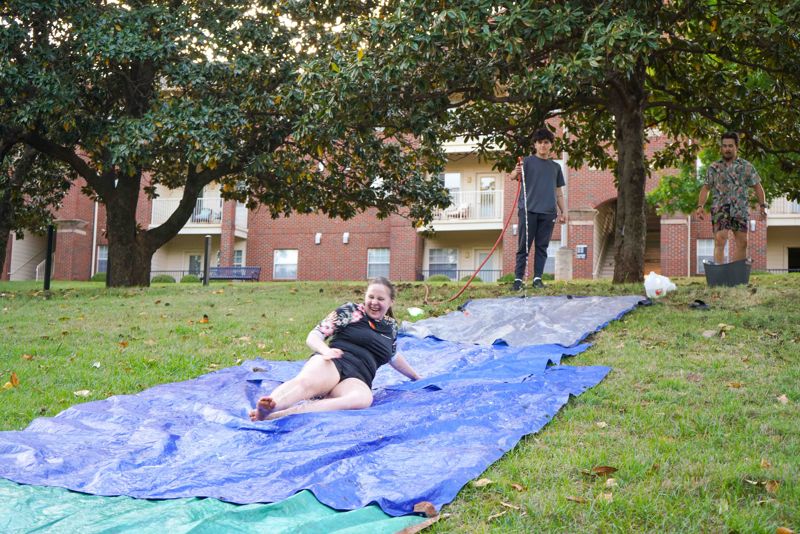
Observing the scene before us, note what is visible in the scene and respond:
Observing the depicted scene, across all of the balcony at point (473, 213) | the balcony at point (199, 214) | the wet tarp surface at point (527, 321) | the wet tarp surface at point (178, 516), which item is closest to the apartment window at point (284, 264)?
the balcony at point (199, 214)

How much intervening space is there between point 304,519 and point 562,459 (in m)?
1.36

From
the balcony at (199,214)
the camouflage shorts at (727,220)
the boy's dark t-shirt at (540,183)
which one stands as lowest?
the camouflage shorts at (727,220)

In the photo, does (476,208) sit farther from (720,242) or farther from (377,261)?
(720,242)

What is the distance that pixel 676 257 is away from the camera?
2677 cm

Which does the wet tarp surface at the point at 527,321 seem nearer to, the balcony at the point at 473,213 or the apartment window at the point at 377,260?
the balcony at the point at 473,213

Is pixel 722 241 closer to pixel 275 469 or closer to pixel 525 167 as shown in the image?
pixel 525 167

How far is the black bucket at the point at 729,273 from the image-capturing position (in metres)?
10.3

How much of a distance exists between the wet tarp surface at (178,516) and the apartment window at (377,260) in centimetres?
2643

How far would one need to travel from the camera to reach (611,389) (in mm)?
5332

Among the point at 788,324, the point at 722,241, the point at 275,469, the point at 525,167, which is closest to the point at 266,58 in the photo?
the point at 525,167

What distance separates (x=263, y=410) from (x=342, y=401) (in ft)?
1.70

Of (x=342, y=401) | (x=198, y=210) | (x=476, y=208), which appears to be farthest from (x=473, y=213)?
(x=342, y=401)

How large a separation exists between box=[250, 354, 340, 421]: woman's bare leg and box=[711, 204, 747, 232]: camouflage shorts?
7207mm

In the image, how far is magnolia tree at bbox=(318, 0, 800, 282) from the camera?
874 centimetres
